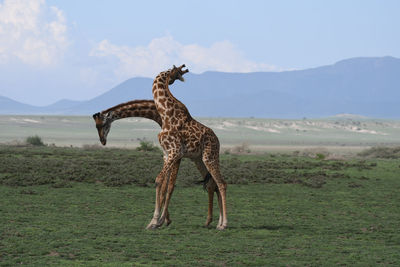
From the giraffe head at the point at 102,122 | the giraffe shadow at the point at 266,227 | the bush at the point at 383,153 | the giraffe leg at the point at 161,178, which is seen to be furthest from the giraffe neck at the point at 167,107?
the bush at the point at 383,153

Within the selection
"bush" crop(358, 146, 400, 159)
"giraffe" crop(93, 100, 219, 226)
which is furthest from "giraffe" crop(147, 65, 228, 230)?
"bush" crop(358, 146, 400, 159)

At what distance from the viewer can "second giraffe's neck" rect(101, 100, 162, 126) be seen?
15.1 metres

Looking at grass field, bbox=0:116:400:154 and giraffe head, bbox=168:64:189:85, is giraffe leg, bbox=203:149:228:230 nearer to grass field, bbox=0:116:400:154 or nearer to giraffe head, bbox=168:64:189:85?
giraffe head, bbox=168:64:189:85

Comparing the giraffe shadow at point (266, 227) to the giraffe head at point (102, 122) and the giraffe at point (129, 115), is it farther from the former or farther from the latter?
the giraffe head at point (102, 122)

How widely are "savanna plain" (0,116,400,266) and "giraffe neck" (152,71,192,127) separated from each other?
264cm

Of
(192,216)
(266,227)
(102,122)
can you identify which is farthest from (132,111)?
(266,227)

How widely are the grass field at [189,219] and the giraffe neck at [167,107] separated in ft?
8.68

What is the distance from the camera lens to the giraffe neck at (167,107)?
14945mm

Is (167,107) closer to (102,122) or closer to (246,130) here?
(102,122)

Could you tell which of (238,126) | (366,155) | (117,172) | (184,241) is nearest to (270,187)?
(117,172)

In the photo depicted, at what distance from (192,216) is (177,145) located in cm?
355

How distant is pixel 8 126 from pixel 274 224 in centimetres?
9497

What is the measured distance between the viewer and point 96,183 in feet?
84.2

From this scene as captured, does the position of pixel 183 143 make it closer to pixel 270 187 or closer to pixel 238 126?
pixel 270 187
